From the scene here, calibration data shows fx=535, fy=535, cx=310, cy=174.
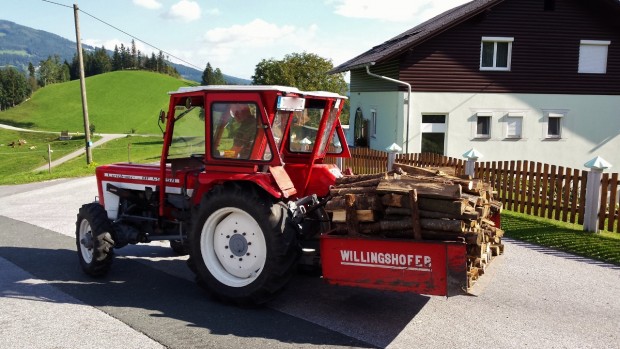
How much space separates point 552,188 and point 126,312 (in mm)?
8458

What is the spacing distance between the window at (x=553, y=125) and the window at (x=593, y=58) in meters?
1.93

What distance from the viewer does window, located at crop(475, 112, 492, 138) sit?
2053 cm

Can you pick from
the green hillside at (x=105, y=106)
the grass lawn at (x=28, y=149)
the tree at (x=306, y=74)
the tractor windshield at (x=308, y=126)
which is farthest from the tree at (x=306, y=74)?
the green hillside at (x=105, y=106)

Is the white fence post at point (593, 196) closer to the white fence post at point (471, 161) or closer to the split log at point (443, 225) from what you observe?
the white fence post at point (471, 161)

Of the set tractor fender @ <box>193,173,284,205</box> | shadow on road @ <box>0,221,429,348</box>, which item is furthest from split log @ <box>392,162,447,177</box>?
tractor fender @ <box>193,173,284,205</box>

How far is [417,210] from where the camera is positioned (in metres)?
4.80

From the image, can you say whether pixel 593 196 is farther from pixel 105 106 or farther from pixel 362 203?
pixel 105 106

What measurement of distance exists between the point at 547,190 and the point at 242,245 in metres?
7.48

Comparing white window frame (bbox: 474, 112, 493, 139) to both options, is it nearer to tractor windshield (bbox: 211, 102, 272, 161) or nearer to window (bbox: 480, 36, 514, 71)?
window (bbox: 480, 36, 514, 71)

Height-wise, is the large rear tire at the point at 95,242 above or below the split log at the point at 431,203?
below

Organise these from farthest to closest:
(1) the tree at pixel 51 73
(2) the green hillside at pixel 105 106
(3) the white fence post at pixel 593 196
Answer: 1. (1) the tree at pixel 51 73
2. (2) the green hillside at pixel 105 106
3. (3) the white fence post at pixel 593 196

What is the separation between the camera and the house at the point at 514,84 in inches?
780

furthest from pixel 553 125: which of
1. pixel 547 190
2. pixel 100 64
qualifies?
pixel 100 64

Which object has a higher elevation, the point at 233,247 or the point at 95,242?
the point at 233,247
